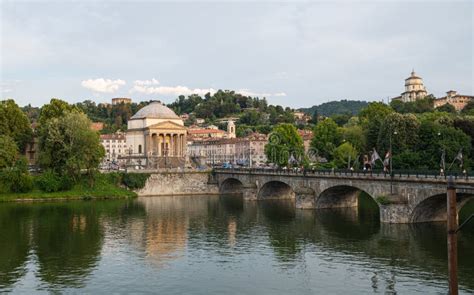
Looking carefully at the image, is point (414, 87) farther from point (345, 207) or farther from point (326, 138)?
point (345, 207)

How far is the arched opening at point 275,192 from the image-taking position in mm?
74000

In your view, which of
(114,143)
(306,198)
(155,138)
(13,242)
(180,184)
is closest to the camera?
(13,242)

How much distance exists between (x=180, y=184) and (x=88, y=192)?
1709cm

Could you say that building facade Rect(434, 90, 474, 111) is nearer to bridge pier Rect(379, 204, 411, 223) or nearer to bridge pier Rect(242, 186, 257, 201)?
bridge pier Rect(242, 186, 257, 201)

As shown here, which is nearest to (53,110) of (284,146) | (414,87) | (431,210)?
(284,146)

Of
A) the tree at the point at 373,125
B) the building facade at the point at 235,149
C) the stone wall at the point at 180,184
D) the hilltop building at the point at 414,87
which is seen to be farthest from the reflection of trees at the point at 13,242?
the hilltop building at the point at 414,87

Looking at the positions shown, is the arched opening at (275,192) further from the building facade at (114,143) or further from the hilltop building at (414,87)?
the hilltop building at (414,87)

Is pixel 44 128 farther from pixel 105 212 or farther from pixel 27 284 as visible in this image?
pixel 27 284

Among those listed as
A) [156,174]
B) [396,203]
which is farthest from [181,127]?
[396,203]

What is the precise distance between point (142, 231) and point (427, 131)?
48.4m

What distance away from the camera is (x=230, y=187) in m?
90.6

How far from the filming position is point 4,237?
44031mm

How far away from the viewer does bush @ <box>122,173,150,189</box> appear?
84250 mm

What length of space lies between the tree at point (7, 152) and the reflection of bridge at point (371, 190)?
34.0 meters
